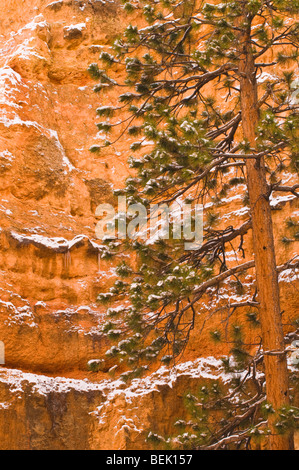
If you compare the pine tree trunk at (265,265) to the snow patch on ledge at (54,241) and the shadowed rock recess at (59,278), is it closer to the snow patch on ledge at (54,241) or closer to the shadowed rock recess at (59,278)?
the shadowed rock recess at (59,278)

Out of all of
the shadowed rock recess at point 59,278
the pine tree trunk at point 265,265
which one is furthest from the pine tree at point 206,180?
the shadowed rock recess at point 59,278

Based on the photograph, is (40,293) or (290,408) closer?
(290,408)

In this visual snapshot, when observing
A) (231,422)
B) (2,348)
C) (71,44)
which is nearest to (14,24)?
(71,44)

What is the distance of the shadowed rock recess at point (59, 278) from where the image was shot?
11023 millimetres

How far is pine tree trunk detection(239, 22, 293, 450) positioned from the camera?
6.78 meters

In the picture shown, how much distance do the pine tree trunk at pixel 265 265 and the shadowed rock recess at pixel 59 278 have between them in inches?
75.6

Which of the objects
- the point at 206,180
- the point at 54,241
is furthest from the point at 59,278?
the point at 206,180

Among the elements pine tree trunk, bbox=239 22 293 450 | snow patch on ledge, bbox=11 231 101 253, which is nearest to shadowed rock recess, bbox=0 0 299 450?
snow patch on ledge, bbox=11 231 101 253

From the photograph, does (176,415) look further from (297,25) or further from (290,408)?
(297,25)

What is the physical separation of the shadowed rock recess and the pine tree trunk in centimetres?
192

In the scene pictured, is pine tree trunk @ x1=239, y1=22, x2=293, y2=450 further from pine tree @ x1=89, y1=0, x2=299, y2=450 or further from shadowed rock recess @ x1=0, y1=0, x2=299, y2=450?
shadowed rock recess @ x1=0, y1=0, x2=299, y2=450

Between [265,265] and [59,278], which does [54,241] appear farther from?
[265,265]

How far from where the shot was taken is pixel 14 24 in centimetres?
1759

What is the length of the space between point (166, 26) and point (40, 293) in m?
6.21
